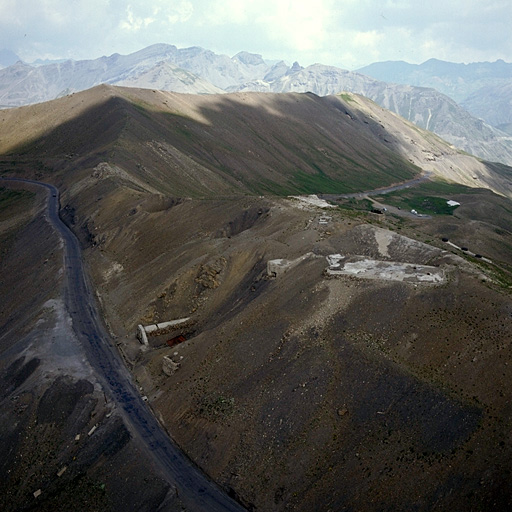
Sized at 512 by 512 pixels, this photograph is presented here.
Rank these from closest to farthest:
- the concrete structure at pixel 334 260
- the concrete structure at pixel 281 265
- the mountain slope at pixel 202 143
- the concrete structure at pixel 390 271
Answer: the concrete structure at pixel 390 271 < the concrete structure at pixel 334 260 < the concrete structure at pixel 281 265 < the mountain slope at pixel 202 143

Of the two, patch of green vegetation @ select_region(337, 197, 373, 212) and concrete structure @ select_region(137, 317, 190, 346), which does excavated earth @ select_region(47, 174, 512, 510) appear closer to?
concrete structure @ select_region(137, 317, 190, 346)

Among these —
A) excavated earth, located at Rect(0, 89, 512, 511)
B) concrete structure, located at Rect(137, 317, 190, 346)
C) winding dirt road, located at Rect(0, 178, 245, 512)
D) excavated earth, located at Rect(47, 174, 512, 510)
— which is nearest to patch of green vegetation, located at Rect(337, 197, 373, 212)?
excavated earth, located at Rect(0, 89, 512, 511)

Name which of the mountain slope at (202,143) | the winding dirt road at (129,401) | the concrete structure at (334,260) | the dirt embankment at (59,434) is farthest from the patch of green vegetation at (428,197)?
the dirt embankment at (59,434)

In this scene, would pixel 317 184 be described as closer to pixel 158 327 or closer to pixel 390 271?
pixel 390 271

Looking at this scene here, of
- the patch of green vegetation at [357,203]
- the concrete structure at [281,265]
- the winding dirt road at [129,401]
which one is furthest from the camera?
the patch of green vegetation at [357,203]

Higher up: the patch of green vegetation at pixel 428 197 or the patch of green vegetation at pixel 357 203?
the patch of green vegetation at pixel 357 203

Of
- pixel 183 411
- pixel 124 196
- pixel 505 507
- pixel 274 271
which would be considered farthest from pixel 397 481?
pixel 124 196

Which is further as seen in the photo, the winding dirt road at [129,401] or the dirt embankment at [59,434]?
the dirt embankment at [59,434]

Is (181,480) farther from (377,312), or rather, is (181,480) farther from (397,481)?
(377,312)

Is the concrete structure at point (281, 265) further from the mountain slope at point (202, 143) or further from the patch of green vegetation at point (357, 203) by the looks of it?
the patch of green vegetation at point (357, 203)

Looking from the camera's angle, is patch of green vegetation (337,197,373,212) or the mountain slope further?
patch of green vegetation (337,197,373,212)
